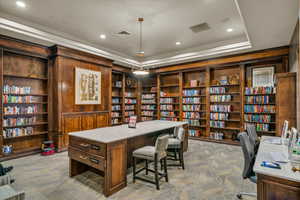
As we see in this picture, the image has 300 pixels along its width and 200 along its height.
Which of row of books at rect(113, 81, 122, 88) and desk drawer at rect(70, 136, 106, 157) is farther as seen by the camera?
row of books at rect(113, 81, 122, 88)

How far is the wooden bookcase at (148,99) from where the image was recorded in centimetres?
718

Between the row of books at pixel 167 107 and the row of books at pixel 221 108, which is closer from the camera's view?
the row of books at pixel 221 108

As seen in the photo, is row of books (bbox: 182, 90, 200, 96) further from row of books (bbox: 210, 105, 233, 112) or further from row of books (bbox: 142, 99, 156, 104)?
row of books (bbox: 142, 99, 156, 104)

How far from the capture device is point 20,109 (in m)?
4.14

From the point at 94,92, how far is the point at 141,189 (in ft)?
11.8

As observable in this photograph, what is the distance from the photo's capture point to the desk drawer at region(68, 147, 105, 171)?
2283 mm

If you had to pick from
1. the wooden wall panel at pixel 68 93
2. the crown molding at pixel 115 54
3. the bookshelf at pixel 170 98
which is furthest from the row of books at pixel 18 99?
the bookshelf at pixel 170 98

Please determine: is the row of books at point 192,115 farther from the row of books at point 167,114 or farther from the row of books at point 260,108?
the row of books at point 260,108

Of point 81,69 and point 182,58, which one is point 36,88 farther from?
point 182,58

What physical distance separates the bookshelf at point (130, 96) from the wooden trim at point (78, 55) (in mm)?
1753

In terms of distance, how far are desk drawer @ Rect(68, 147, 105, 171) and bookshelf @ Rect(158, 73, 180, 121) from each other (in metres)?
4.46

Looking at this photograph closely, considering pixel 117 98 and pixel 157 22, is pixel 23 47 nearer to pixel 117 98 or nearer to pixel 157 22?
pixel 157 22

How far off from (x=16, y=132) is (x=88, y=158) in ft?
9.54

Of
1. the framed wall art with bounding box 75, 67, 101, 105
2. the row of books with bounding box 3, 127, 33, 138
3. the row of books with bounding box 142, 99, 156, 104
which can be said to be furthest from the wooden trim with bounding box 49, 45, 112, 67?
the row of books with bounding box 142, 99, 156, 104
